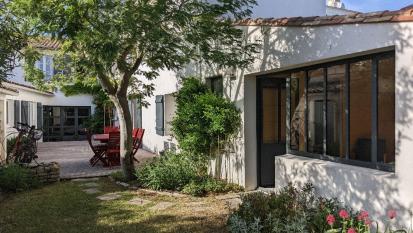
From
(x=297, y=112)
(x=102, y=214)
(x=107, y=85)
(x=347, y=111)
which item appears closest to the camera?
(x=347, y=111)

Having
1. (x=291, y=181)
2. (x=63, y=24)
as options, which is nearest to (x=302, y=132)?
(x=291, y=181)

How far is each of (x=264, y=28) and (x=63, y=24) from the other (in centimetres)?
406

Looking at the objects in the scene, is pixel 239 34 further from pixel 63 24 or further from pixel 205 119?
pixel 63 24

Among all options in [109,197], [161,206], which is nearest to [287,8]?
[161,206]

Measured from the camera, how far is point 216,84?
10500 mm

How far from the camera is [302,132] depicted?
294 inches

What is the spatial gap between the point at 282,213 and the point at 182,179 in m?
3.96

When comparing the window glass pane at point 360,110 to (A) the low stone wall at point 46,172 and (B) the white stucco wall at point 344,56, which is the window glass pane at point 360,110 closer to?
(B) the white stucco wall at point 344,56

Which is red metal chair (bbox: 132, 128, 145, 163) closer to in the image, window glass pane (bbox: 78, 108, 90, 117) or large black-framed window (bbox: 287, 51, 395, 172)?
large black-framed window (bbox: 287, 51, 395, 172)

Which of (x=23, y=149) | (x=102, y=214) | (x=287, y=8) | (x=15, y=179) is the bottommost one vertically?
(x=102, y=214)

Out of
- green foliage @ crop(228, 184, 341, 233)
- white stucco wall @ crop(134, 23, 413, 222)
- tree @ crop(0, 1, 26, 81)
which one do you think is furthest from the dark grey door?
tree @ crop(0, 1, 26, 81)

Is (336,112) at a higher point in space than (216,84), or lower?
lower

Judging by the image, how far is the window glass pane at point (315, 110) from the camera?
22.5ft

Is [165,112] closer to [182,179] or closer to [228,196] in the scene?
[182,179]
